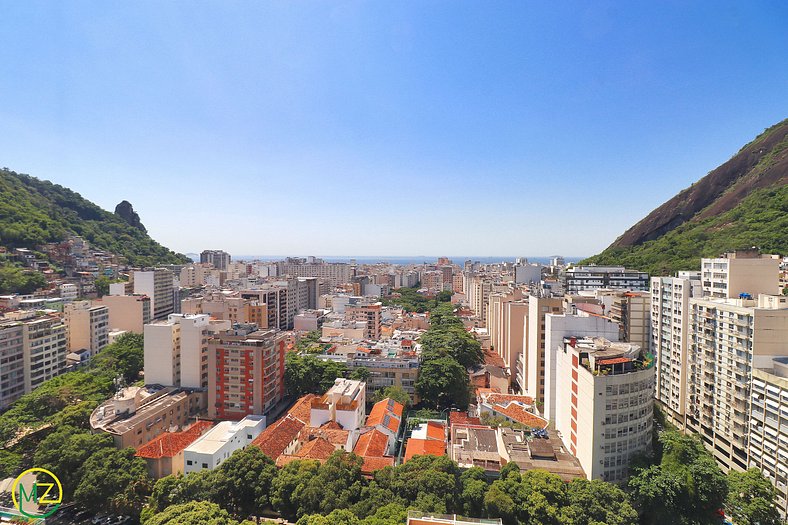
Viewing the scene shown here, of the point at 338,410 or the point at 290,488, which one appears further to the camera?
the point at 338,410

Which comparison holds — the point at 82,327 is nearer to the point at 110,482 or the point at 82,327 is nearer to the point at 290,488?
the point at 110,482

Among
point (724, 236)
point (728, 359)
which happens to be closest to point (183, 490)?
point (728, 359)

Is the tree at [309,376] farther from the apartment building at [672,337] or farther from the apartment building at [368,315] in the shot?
the apartment building at [672,337]

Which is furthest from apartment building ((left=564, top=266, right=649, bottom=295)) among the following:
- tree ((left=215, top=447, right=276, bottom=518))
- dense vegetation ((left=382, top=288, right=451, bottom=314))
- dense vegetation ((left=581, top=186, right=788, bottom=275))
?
tree ((left=215, top=447, right=276, bottom=518))

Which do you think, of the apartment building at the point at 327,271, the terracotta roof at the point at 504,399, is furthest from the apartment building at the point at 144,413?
the apartment building at the point at 327,271

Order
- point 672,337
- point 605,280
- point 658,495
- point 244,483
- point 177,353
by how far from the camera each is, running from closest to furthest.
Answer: point 658,495
point 244,483
point 672,337
point 177,353
point 605,280

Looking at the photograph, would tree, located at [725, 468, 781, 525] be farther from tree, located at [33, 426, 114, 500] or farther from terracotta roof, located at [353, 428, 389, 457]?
tree, located at [33, 426, 114, 500]

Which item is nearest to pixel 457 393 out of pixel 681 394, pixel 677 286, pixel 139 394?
pixel 681 394

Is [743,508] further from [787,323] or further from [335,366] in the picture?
[335,366]
